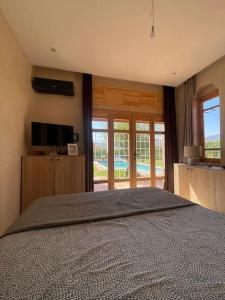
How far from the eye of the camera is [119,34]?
7.88ft

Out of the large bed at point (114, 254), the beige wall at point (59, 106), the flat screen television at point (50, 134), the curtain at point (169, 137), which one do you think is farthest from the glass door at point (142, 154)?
the large bed at point (114, 254)

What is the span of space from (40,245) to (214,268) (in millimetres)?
826

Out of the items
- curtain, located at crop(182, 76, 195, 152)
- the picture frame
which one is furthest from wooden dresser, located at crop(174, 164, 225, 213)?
the picture frame

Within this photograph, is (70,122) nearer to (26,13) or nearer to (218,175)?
(26,13)

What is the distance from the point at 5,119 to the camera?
221cm

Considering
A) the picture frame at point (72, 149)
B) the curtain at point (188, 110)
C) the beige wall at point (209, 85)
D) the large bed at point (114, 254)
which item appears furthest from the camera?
the curtain at point (188, 110)

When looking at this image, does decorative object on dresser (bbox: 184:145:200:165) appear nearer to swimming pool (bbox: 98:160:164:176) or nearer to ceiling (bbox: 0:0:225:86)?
swimming pool (bbox: 98:160:164:176)

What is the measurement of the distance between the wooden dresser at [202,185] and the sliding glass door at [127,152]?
79cm

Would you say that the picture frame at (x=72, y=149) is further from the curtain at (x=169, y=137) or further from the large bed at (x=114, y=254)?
the curtain at (x=169, y=137)

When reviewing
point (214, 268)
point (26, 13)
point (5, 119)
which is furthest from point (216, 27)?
point (5, 119)

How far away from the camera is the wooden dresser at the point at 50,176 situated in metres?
2.84

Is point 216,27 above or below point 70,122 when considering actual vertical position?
above

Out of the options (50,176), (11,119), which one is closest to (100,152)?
(50,176)

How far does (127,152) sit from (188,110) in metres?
1.77
